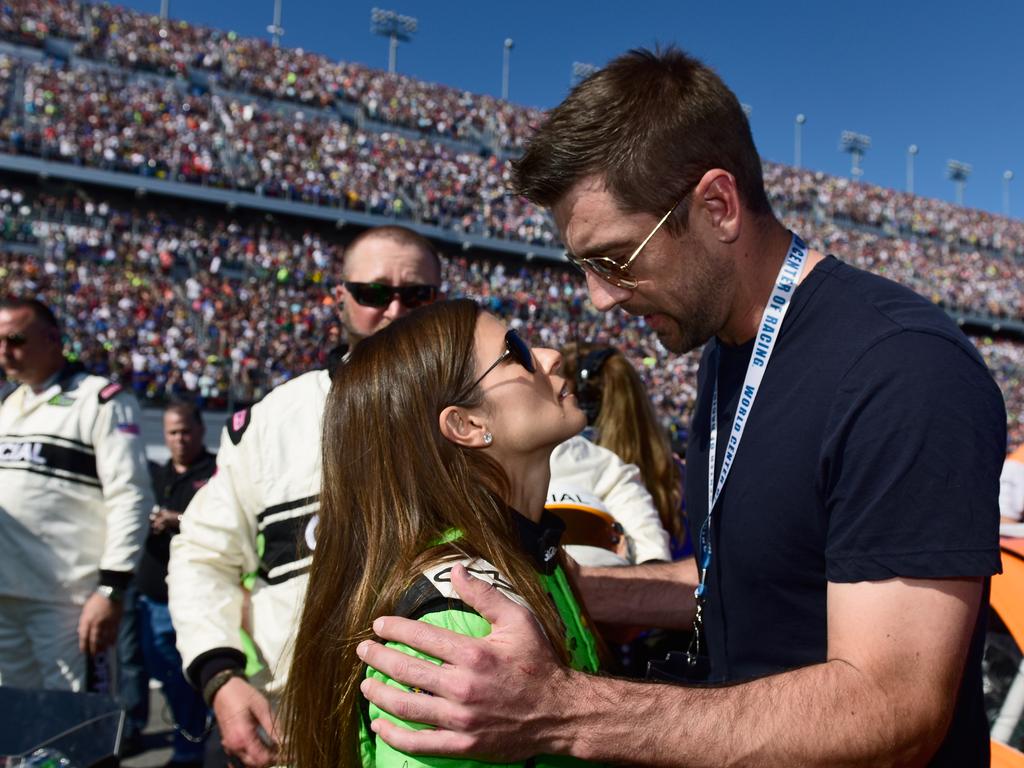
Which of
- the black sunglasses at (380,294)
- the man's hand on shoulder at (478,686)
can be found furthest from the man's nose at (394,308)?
the man's hand on shoulder at (478,686)

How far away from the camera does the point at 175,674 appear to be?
17.0ft

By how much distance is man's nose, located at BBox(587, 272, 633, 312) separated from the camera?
1.82 metres

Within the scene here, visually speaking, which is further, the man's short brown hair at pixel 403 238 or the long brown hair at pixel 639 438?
the long brown hair at pixel 639 438

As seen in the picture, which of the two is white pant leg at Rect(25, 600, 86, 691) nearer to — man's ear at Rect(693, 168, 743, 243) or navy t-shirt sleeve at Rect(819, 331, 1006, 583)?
man's ear at Rect(693, 168, 743, 243)

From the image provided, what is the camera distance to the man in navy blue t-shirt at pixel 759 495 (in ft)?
4.05

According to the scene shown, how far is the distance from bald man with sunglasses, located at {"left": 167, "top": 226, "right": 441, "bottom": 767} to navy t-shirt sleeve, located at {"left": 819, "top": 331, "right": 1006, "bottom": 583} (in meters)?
1.45

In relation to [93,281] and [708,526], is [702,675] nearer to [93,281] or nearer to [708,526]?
[708,526]

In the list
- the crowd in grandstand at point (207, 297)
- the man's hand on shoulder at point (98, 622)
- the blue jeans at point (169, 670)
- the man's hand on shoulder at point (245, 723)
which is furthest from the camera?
the crowd in grandstand at point (207, 297)

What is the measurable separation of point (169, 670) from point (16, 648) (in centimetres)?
155

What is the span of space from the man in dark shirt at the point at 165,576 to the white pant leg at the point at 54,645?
0.83 m

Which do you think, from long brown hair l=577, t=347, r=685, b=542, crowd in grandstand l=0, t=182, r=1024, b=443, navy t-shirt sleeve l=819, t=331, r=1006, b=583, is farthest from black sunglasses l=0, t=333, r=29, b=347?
crowd in grandstand l=0, t=182, r=1024, b=443

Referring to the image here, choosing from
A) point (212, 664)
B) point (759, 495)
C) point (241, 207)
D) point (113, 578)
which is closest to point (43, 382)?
point (113, 578)

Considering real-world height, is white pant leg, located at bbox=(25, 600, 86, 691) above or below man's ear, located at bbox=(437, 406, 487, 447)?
below

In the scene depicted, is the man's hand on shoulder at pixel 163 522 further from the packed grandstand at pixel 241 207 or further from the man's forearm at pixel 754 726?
the packed grandstand at pixel 241 207
